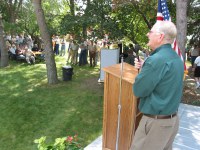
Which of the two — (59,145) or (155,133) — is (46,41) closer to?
(59,145)

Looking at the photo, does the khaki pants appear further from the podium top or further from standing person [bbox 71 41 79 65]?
standing person [bbox 71 41 79 65]

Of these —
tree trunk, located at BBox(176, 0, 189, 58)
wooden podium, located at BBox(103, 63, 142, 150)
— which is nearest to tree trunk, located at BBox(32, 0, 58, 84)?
tree trunk, located at BBox(176, 0, 189, 58)

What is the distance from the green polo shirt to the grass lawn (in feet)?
11.6

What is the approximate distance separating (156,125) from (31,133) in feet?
14.8

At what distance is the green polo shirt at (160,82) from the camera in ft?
8.44

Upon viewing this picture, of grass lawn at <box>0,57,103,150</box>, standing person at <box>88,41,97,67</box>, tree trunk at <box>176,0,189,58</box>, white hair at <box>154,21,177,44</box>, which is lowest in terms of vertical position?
grass lawn at <box>0,57,103,150</box>

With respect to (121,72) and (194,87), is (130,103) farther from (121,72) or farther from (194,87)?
(194,87)

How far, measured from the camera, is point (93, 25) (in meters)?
9.80

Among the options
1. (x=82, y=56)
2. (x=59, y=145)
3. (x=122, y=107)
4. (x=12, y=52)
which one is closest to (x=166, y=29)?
(x=122, y=107)

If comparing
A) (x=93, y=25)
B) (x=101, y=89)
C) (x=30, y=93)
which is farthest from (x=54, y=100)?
(x=93, y=25)

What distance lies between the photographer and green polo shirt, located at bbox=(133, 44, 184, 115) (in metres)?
2.57

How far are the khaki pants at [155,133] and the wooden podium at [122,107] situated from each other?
824mm

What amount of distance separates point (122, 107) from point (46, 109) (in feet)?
15.3

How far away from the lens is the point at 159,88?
2.65 meters
